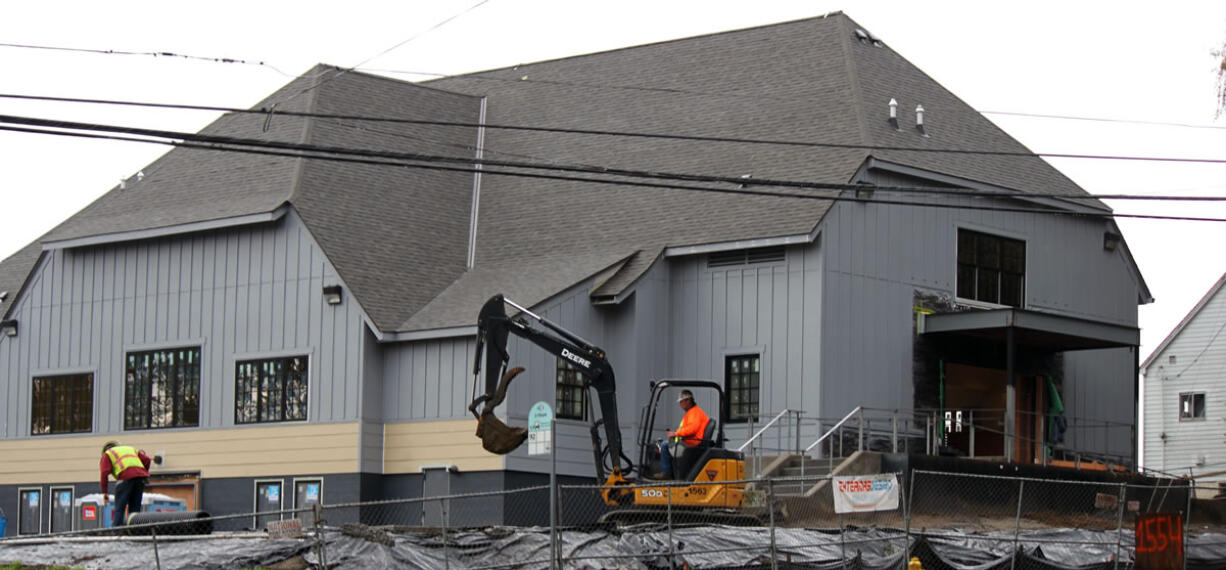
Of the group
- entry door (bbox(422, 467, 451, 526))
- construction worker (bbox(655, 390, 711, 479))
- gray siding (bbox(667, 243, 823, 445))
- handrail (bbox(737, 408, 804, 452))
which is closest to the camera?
construction worker (bbox(655, 390, 711, 479))

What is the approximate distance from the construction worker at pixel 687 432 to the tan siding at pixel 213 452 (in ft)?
29.2

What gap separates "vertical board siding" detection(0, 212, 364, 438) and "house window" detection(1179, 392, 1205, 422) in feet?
106

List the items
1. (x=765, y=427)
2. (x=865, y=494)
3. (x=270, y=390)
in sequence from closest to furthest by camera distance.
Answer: (x=865, y=494) → (x=765, y=427) → (x=270, y=390)

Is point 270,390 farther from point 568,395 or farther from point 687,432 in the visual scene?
point 687,432

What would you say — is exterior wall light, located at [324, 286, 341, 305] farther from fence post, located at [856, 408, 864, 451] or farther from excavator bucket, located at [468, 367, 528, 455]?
fence post, located at [856, 408, 864, 451]

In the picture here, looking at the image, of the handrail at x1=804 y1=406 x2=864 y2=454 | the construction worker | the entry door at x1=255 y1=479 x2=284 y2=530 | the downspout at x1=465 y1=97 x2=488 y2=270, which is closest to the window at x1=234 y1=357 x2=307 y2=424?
the entry door at x1=255 y1=479 x2=284 y2=530

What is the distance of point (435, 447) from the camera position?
106ft

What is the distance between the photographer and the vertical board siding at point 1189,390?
177 ft

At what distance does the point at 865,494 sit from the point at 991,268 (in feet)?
46.4

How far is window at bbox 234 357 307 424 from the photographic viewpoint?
33.5m

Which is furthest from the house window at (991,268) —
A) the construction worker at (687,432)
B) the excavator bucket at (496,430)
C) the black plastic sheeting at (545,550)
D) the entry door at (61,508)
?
the entry door at (61,508)

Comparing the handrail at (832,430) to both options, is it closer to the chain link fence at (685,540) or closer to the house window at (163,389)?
the chain link fence at (685,540)

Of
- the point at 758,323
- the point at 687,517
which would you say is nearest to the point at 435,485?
the point at 758,323

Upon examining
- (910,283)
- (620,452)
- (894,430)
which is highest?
(910,283)
